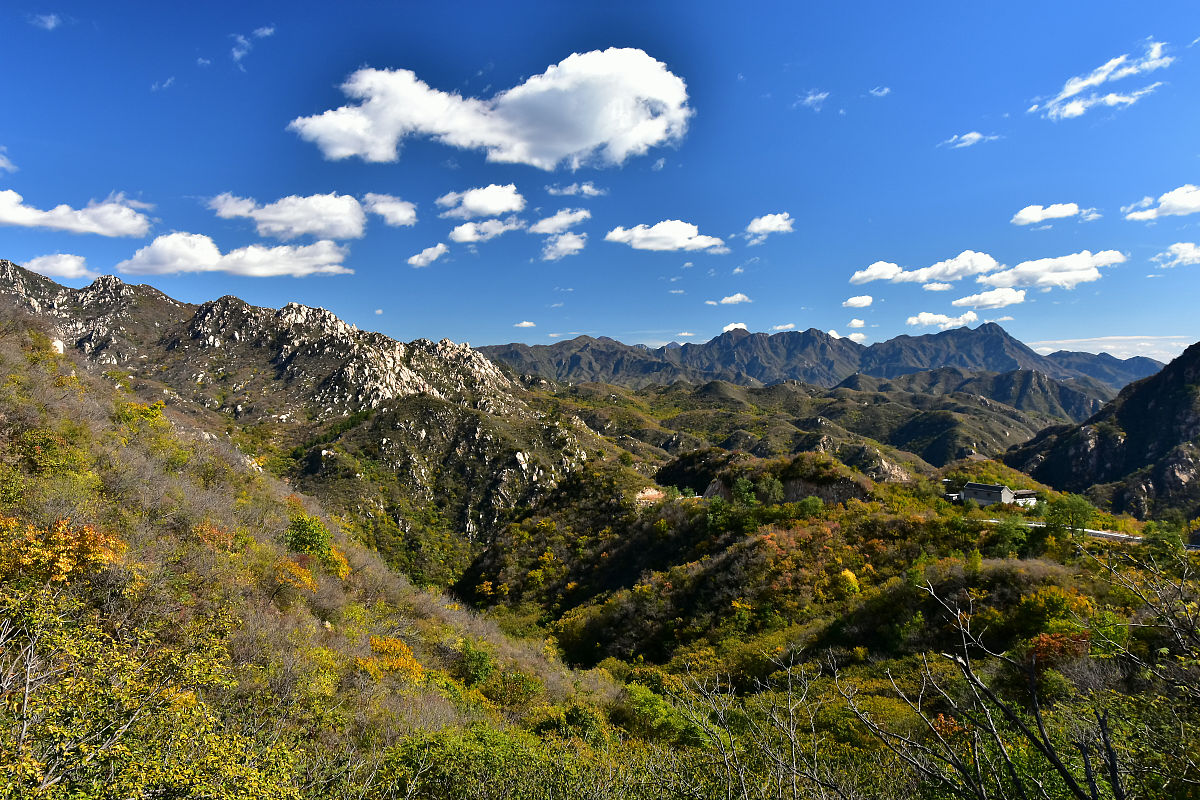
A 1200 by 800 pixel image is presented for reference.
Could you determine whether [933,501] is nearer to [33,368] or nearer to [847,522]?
[847,522]

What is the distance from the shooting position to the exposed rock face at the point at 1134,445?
95.4 meters

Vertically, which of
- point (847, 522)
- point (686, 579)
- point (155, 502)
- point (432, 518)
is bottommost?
point (432, 518)

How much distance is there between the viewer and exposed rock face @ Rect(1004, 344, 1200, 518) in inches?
3755

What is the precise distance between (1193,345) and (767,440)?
112 metres

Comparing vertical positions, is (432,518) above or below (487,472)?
below

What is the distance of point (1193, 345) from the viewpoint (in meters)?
129

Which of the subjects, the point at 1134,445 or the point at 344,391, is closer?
the point at 1134,445

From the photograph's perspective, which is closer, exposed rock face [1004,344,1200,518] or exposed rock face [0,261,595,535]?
exposed rock face [1004,344,1200,518]

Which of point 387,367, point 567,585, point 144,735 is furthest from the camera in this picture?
point 387,367

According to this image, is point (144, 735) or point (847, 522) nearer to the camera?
point (144, 735)

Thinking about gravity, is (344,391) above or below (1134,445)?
above

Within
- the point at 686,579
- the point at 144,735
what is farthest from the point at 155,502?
the point at 686,579

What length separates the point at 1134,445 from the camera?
122000 mm

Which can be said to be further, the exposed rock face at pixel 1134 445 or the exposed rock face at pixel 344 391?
the exposed rock face at pixel 344 391
